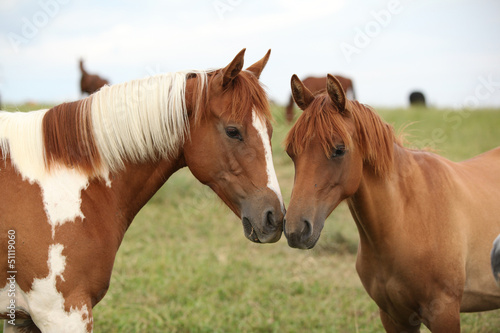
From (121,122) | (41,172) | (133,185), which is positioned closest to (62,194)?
(41,172)

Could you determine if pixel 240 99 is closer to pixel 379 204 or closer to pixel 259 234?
pixel 259 234

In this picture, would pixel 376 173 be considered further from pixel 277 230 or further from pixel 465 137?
pixel 465 137

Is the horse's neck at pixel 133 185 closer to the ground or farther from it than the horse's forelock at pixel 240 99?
closer to the ground

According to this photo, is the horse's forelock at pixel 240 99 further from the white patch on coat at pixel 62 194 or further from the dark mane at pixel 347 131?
the white patch on coat at pixel 62 194

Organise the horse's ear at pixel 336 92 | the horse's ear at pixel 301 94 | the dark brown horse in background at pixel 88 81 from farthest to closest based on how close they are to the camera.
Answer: the dark brown horse in background at pixel 88 81, the horse's ear at pixel 301 94, the horse's ear at pixel 336 92

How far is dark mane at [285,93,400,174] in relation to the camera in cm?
287

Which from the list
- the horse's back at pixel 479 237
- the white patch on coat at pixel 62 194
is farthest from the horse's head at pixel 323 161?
the white patch on coat at pixel 62 194

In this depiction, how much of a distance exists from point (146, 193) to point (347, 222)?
18.9ft

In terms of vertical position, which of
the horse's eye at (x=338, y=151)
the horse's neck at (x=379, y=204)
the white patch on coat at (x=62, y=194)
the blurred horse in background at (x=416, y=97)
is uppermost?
the white patch on coat at (x=62, y=194)

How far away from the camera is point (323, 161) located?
9.46 ft

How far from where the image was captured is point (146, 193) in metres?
2.74

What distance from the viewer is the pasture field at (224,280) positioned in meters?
4.53

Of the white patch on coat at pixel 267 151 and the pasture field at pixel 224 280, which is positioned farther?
the pasture field at pixel 224 280

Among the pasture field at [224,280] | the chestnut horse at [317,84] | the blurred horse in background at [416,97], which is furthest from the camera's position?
the blurred horse in background at [416,97]
